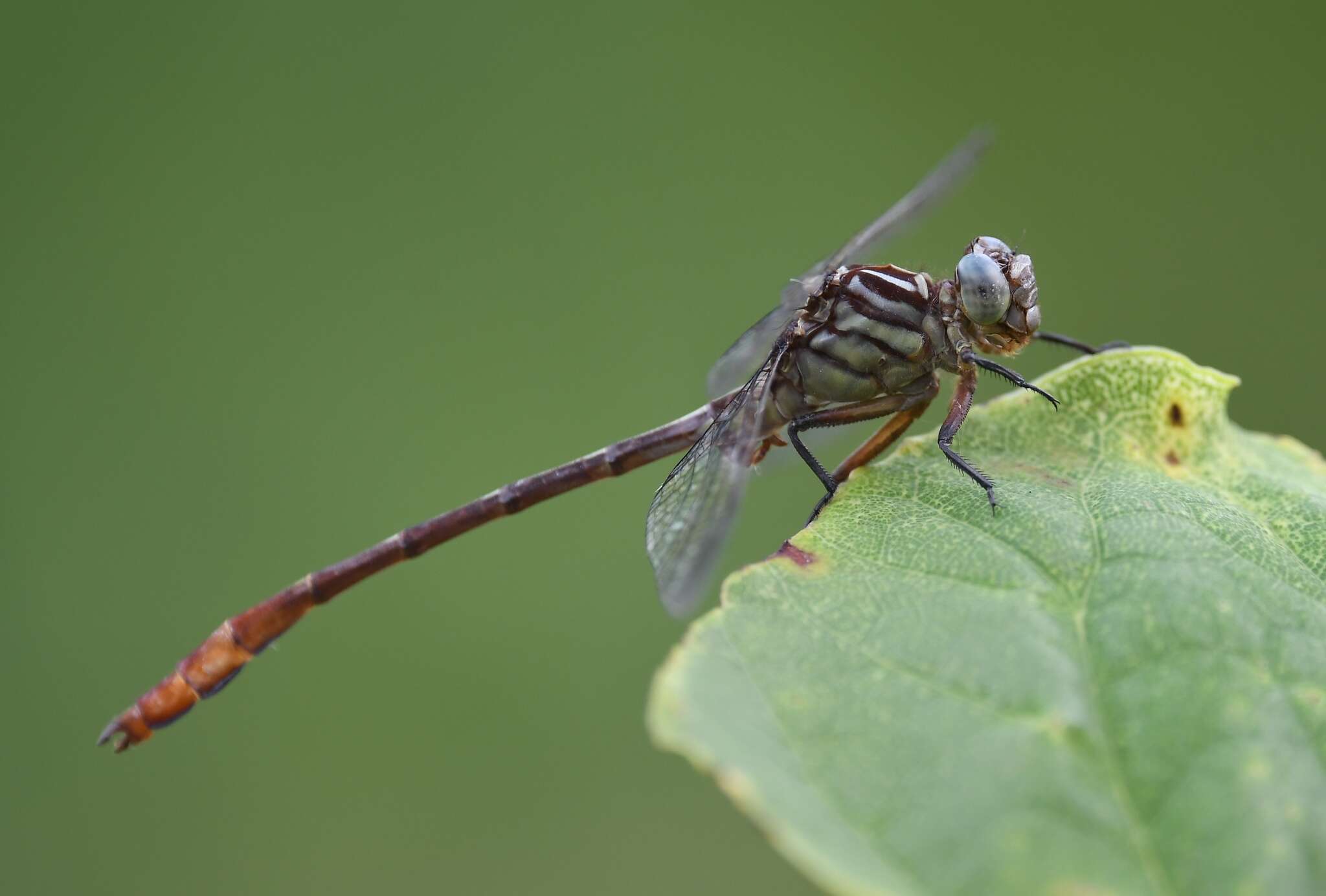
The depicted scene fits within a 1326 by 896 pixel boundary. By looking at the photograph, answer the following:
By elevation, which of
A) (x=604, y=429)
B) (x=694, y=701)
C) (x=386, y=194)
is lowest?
(x=694, y=701)

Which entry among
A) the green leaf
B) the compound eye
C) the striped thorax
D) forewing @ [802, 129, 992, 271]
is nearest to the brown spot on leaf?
the green leaf

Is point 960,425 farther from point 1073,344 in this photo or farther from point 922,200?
point 922,200

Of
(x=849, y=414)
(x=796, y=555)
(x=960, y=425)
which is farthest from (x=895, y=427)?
(x=796, y=555)

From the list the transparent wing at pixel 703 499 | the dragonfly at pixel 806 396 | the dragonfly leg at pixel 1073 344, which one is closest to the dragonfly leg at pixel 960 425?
the dragonfly at pixel 806 396

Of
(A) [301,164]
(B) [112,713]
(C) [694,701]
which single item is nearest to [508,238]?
(A) [301,164]

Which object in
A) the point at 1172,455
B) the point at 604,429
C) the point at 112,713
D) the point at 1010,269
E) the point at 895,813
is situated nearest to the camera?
the point at 895,813

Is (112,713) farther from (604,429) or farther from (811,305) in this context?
(811,305)

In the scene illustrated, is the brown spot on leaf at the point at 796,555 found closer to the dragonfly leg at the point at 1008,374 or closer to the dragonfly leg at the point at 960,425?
the dragonfly leg at the point at 960,425
